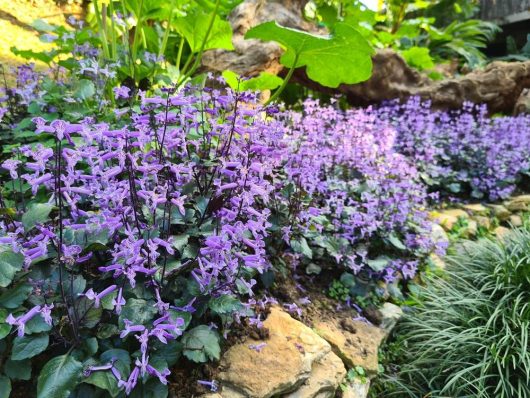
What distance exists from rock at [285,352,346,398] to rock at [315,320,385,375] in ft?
0.52

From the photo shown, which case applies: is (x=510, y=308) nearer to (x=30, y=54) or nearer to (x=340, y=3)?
(x=30, y=54)

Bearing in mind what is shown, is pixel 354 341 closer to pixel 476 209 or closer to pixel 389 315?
pixel 389 315

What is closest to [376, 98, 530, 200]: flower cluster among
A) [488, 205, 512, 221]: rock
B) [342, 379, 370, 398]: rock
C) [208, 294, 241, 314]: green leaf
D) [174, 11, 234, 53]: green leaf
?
[488, 205, 512, 221]: rock

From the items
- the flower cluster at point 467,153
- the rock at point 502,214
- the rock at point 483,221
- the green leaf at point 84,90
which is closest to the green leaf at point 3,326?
the green leaf at point 84,90

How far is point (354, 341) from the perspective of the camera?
250 centimetres

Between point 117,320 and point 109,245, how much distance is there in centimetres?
31

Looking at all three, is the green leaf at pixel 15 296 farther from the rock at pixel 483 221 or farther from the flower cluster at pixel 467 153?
the rock at pixel 483 221

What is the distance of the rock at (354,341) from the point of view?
2.37 meters

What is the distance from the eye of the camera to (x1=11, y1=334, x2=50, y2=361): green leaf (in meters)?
1.34

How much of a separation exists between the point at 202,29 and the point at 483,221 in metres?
3.68

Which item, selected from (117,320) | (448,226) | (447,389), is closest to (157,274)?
(117,320)

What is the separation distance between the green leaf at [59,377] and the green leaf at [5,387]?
114 mm

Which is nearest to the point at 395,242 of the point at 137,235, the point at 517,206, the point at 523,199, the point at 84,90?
the point at 137,235

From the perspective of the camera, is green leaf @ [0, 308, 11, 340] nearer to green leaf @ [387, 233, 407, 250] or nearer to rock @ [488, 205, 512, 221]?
green leaf @ [387, 233, 407, 250]
